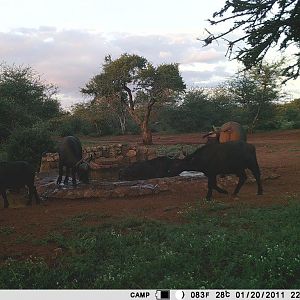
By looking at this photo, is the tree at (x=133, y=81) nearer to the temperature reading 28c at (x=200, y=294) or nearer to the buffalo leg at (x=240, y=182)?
the buffalo leg at (x=240, y=182)

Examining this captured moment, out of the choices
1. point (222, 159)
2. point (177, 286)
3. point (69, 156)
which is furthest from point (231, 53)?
point (177, 286)

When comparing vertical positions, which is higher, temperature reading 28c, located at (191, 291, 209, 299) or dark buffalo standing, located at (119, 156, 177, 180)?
dark buffalo standing, located at (119, 156, 177, 180)

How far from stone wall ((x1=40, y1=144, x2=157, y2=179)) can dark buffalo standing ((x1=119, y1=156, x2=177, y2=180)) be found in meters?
2.51

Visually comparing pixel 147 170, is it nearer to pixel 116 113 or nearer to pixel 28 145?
pixel 28 145

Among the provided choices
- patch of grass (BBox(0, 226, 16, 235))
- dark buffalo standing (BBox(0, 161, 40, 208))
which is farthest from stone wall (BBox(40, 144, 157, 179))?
patch of grass (BBox(0, 226, 16, 235))

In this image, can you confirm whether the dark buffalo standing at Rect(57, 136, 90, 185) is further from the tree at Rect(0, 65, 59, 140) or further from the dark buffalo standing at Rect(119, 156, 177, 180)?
the tree at Rect(0, 65, 59, 140)

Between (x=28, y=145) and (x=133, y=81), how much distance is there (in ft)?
50.7

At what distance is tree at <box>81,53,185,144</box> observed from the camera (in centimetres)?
2614

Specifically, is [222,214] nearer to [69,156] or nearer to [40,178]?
[69,156]

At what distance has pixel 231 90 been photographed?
13.4 meters

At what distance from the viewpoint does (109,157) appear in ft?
54.6

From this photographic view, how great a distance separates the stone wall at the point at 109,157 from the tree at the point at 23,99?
399 cm

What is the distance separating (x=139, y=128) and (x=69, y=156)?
38.8 ft

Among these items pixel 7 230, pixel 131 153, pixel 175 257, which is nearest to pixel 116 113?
pixel 131 153
